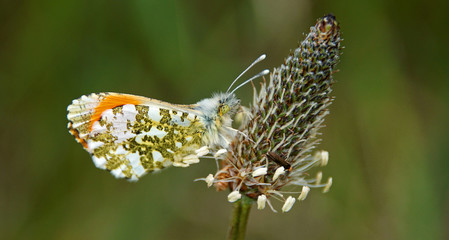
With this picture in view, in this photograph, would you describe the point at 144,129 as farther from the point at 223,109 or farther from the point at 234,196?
the point at 234,196

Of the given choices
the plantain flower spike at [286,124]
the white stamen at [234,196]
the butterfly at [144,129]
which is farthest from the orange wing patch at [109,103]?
the white stamen at [234,196]

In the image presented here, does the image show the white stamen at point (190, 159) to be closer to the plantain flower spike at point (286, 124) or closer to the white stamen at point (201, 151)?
the white stamen at point (201, 151)

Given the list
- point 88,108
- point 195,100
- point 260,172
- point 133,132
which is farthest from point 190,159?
point 195,100

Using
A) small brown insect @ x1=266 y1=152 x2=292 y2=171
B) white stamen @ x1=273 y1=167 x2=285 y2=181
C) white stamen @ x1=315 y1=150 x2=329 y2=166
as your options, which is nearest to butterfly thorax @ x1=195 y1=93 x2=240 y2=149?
small brown insect @ x1=266 y1=152 x2=292 y2=171

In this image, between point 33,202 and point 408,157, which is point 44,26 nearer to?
point 33,202

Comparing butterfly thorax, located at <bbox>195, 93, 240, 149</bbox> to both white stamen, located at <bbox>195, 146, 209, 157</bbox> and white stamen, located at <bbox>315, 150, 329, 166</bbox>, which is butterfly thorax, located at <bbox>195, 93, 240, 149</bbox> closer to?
white stamen, located at <bbox>195, 146, 209, 157</bbox>

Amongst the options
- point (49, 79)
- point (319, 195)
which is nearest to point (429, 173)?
point (319, 195)
